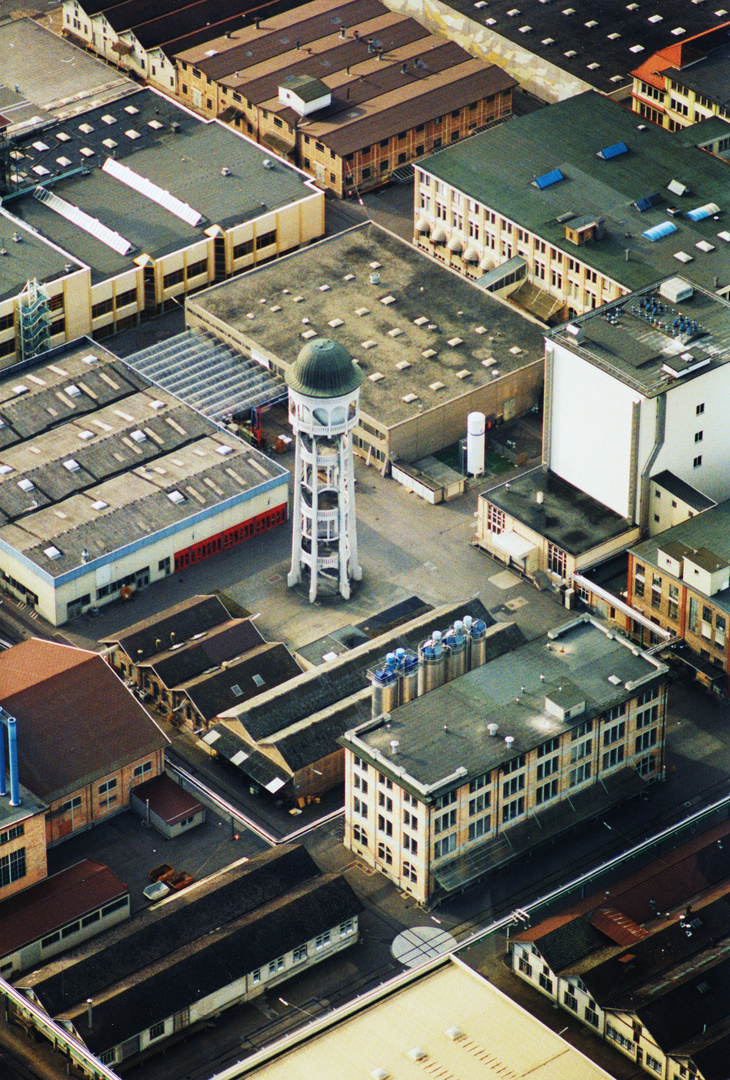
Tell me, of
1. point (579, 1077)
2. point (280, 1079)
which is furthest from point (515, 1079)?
point (280, 1079)

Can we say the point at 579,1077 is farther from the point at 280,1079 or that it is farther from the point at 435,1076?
the point at 280,1079

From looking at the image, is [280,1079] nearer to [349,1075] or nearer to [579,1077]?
[349,1075]

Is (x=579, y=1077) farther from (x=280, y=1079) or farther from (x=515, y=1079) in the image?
(x=280, y=1079)

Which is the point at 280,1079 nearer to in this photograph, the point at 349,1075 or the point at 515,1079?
the point at 349,1075

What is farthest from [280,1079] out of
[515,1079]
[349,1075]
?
[515,1079]
